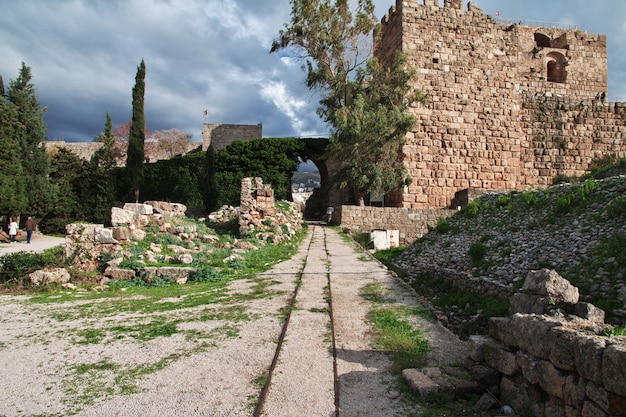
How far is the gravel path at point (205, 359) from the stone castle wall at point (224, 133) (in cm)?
3016

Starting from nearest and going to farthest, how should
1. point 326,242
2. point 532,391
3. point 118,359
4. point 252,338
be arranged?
point 532,391
point 118,359
point 252,338
point 326,242

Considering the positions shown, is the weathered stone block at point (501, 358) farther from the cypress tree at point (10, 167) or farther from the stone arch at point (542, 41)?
the stone arch at point (542, 41)

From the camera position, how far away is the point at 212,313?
18.7 ft

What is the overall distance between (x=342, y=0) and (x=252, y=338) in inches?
774

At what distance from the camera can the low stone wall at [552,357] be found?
2.43m

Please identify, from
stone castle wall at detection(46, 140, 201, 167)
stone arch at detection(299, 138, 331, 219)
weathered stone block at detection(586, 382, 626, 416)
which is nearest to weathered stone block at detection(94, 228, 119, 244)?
weathered stone block at detection(586, 382, 626, 416)

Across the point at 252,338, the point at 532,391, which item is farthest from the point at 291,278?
the point at 532,391

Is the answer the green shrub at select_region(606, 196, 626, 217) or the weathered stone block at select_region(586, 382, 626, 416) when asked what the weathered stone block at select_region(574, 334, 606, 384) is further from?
the green shrub at select_region(606, 196, 626, 217)

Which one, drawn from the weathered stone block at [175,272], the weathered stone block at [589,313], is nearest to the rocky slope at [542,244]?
the weathered stone block at [589,313]

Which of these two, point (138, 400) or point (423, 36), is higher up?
point (423, 36)

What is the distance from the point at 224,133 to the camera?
3584cm

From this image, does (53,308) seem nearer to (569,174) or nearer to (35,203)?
(35,203)

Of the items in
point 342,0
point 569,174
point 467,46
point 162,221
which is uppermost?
point 342,0

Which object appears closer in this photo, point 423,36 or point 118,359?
point 118,359
